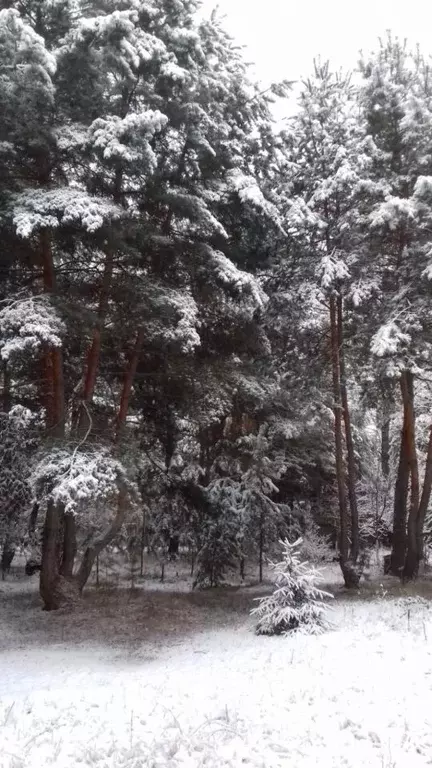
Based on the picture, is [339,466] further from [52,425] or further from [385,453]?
[385,453]

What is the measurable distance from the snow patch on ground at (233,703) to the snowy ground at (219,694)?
2 centimetres

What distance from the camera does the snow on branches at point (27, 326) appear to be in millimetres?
9914

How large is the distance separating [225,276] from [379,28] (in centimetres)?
957

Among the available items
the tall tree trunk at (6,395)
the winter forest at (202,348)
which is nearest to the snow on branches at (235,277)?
the winter forest at (202,348)

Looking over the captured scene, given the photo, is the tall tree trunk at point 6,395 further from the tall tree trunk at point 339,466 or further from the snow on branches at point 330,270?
the tall tree trunk at point 339,466

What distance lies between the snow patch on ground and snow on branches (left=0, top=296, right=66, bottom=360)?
538 cm

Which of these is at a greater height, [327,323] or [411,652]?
[327,323]

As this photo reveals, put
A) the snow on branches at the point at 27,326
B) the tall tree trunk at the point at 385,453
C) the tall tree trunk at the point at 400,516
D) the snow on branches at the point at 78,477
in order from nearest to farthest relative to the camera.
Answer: the snow on branches at the point at 78,477
the snow on branches at the point at 27,326
the tall tree trunk at the point at 400,516
the tall tree trunk at the point at 385,453

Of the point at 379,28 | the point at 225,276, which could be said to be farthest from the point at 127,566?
the point at 379,28

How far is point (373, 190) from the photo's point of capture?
50.9ft

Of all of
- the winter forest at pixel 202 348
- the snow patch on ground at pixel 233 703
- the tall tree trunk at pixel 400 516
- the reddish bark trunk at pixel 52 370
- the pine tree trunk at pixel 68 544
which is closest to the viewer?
the snow patch on ground at pixel 233 703

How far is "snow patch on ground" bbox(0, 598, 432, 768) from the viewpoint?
5762mm

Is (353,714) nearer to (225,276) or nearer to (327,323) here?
(225,276)

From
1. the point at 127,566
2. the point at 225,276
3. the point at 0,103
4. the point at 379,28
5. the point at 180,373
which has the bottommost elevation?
the point at 127,566
